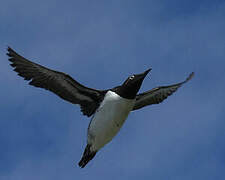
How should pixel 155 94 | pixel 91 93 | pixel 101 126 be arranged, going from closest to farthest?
pixel 101 126
pixel 91 93
pixel 155 94

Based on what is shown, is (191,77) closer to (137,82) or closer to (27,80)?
(137,82)

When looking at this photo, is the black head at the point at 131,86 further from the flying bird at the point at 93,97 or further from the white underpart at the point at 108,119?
the white underpart at the point at 108,119

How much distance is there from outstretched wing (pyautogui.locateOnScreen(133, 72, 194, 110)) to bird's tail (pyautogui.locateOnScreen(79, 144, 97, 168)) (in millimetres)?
2784

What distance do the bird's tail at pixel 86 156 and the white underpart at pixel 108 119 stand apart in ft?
1.64

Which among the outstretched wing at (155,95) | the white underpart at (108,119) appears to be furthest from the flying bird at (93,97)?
the outstretched wing at (155,95)

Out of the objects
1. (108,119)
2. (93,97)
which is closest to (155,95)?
(93,97)

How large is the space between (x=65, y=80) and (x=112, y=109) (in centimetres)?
216

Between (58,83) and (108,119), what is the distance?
239cm

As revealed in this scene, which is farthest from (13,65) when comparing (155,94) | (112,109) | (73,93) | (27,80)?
(155,94)

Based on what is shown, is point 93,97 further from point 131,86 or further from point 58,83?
point 131,86

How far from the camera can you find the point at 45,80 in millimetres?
20656

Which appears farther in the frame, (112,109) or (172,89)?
(172,89)

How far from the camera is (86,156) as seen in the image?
20.7m

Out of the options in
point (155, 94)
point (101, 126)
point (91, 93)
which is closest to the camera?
point (101, 126)
